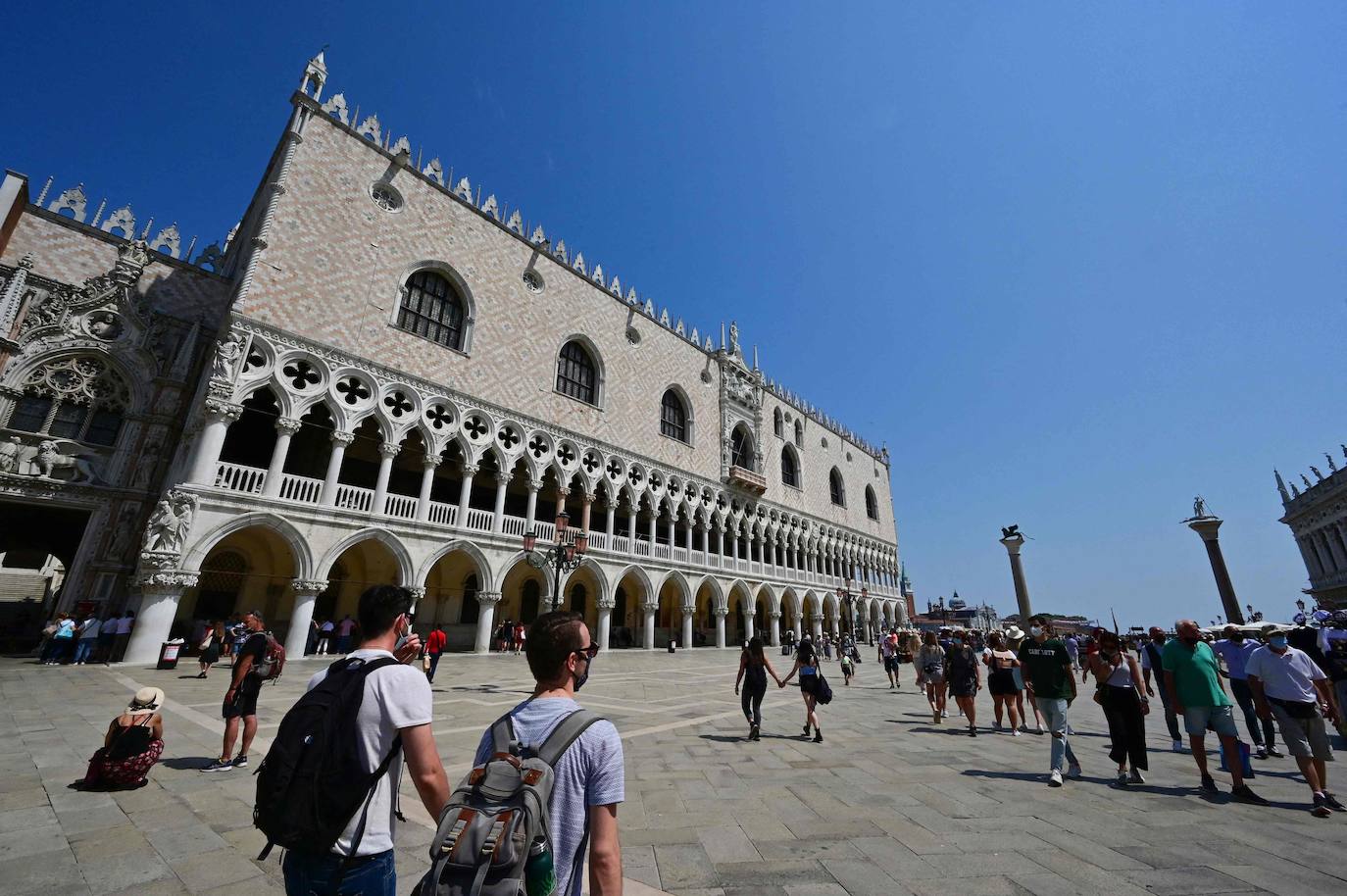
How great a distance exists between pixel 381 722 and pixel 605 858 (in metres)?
0.83

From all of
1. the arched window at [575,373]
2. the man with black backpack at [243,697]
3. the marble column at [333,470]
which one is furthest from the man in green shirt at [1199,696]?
the arched window at [575,373]

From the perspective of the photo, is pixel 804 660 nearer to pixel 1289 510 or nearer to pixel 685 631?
pixel 685 631

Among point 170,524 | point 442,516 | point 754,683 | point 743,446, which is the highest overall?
point 743,446

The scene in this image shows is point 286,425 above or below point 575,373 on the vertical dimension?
below

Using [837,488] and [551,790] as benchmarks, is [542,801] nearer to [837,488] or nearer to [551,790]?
[551,790]

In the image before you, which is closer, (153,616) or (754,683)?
(754,683)

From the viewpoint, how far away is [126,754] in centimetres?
420

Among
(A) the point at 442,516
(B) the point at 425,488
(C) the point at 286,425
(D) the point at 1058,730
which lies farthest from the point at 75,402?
(D) the point at 1058,730

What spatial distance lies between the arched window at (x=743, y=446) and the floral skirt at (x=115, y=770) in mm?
27344

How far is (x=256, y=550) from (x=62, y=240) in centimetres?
1027

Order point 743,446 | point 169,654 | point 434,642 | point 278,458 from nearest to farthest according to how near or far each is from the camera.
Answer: point 434,642, point 169,654, point 278,458, point 743,446

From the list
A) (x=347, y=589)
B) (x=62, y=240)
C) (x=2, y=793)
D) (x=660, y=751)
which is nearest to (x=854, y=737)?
(x=660, y=751)

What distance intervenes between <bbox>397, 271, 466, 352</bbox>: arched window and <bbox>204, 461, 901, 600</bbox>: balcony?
215 inches

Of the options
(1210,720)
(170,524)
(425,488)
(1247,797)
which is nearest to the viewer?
(1247,797)
